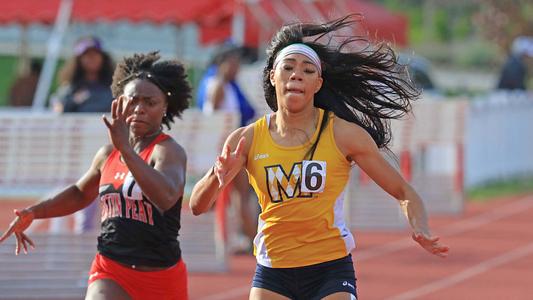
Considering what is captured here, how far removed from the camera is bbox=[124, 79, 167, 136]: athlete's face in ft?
23.3

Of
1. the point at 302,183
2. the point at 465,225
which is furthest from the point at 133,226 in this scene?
the point at 465,225

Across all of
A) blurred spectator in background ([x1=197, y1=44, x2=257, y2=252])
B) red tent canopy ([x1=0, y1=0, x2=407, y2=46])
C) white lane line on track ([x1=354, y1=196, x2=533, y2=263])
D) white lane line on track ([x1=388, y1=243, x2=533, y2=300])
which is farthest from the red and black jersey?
red tent canopy ([x1=0, y1=0, x2=407, y2=46])

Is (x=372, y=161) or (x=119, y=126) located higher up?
(x=119, y=126)

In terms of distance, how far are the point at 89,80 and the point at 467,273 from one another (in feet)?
13.6

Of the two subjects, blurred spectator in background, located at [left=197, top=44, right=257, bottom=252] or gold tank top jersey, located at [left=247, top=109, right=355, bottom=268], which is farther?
blurred spectator in background, located at [left=197, top=44, right=257, bottom=252]

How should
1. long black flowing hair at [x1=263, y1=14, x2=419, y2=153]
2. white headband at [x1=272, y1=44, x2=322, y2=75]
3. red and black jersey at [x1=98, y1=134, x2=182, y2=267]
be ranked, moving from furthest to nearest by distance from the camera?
red and black jersey at [x1=98, y1=134, x2=182, y2=267] → long black flowing hair at [x1=263, y1=14, x2=419, y2=153] → white headband at [x1=272, y1=44, x2=322, y2=75]

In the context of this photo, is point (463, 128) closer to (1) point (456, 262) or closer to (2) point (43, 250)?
(1) point (456, 262)

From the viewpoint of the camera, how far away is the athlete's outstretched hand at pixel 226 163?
20.1ft

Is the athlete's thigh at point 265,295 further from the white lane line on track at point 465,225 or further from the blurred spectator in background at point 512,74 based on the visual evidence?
the blurred spectator in background at point 512,74

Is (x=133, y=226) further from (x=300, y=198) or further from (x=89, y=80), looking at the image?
(x=89, y=80)

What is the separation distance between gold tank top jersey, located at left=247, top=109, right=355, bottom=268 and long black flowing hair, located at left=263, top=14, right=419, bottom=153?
0.32m

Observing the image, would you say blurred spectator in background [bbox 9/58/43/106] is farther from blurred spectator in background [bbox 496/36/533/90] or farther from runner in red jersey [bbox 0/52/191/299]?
runner in red jersey [bbox 0/52/191/299]

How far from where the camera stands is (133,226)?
6914mm

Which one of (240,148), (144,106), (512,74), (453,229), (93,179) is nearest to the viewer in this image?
(240,148)
